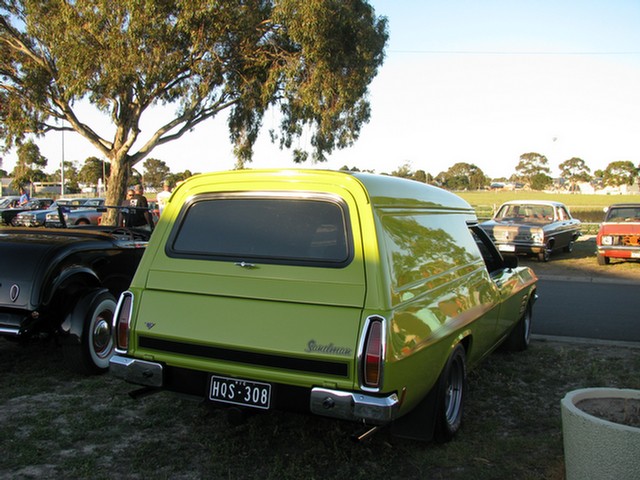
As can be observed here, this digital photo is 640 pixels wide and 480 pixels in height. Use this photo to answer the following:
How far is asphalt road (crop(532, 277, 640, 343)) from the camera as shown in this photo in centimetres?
739

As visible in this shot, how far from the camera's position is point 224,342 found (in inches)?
133

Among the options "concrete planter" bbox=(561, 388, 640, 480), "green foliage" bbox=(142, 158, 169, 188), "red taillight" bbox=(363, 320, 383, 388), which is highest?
"green foliage" bbox=(142, 158, 169, 188)

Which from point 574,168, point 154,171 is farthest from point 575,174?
point 154,171

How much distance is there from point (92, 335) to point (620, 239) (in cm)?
1302

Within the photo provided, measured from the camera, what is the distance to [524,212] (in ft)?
55.7

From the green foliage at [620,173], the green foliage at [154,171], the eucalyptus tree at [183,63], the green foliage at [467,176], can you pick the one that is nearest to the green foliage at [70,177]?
the green foliage at [154,171]

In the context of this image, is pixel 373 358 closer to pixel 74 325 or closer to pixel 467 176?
pixel 74 325

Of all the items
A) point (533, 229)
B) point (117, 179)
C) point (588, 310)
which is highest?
point (117, 179)

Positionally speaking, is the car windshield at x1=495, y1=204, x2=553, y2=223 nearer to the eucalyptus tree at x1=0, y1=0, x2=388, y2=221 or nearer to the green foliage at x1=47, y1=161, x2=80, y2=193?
the eucalyptus tree at x1=0, y1=0, x2=388, y2=221

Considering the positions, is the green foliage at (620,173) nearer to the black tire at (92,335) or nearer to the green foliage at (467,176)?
the green foliage at (467,176)

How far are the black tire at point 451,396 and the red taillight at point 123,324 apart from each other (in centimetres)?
199

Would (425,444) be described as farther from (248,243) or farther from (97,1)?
(97,1)

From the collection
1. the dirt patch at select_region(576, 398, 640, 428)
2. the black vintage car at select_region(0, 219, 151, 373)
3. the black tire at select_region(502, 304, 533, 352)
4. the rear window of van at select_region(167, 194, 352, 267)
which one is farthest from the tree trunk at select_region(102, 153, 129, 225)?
the dirt patch at select_region(576, 398, 640, 428)

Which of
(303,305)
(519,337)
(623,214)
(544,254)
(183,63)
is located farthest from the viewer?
(183,63)
